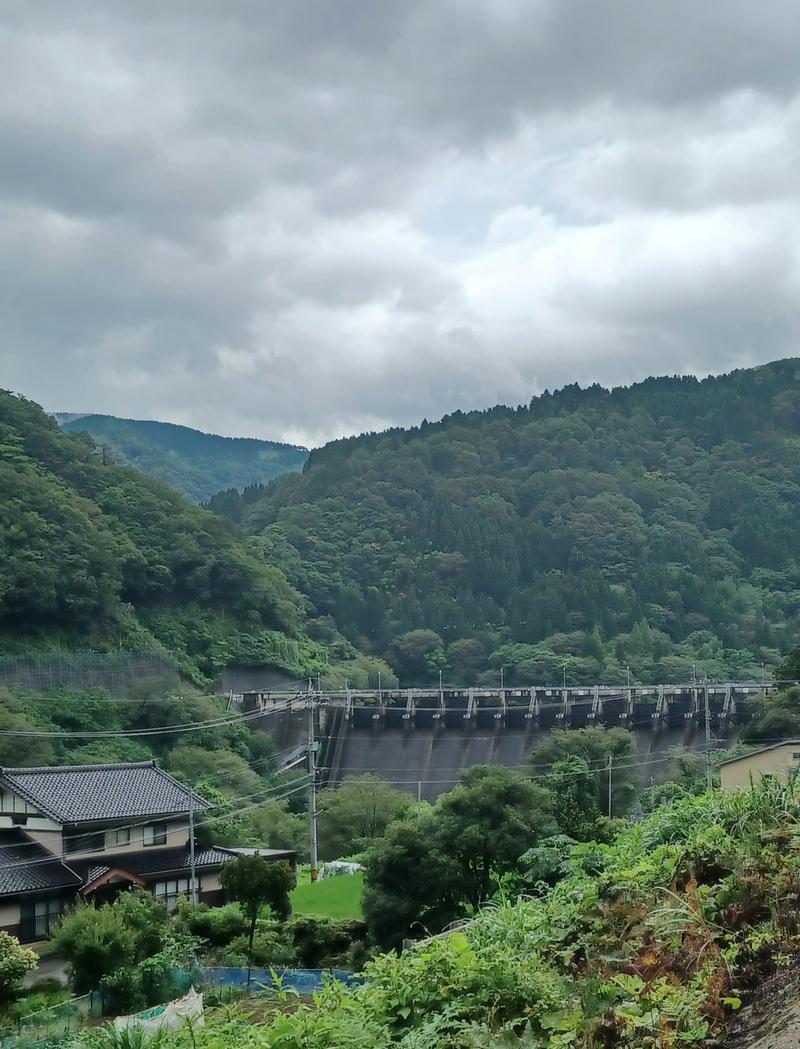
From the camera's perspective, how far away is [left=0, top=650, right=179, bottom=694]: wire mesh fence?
45406mm

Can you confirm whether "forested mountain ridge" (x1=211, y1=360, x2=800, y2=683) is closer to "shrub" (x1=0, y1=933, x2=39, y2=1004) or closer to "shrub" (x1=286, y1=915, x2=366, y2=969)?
"shrub" (x1=286, y1=915, x2=366, y2=969)

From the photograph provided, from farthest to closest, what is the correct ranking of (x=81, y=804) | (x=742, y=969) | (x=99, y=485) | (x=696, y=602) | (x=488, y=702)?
(x=696, y=602) → (x=99, y=485) → (x=488, y=702) → (x=81, y=804) → (x=742, y=969)

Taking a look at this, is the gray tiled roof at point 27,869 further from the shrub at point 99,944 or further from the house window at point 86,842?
the shrub at point 99,944

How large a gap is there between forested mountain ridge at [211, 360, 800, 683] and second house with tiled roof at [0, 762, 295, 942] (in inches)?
1388

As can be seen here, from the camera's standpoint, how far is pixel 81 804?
24500 mm

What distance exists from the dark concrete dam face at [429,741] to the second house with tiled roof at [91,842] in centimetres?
1795

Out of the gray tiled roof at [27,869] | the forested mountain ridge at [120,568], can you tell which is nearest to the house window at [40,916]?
the gray tiled roof at [27,869]

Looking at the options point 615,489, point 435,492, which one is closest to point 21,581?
point 435,492

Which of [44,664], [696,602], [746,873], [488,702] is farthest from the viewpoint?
[696,602]

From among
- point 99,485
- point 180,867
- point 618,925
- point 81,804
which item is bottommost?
point 180,867

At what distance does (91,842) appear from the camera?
24172mm

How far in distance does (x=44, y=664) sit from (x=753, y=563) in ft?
152

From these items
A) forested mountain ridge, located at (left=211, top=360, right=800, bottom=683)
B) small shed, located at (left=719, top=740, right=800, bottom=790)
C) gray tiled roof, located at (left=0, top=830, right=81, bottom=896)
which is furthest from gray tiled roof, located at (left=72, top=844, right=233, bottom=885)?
forested mountain ridge, located at (left=211, top=360, right=800, bottom=683)

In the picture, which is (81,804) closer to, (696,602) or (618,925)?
(618,925)
